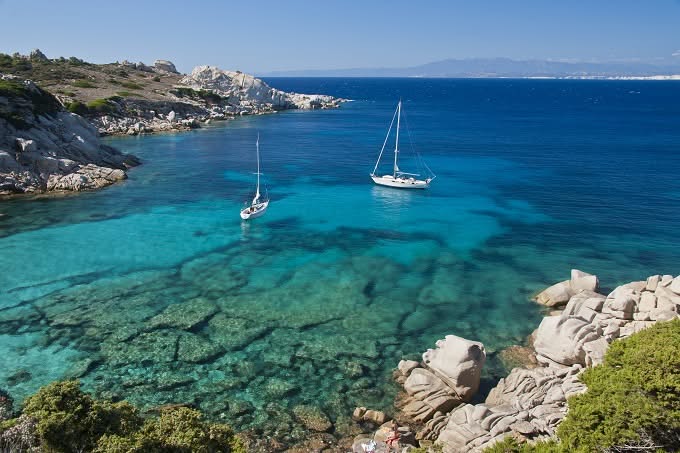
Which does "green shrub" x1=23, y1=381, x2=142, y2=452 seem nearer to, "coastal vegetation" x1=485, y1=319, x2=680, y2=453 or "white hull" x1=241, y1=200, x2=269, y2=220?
"coastal vegetation" x1=485, y1=319, x2=680, y2=453

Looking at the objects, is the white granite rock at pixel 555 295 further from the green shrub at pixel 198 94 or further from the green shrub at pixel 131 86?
the green shrub at pixel 131 86

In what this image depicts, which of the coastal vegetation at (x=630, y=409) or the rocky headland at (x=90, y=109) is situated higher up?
the rocky headland at (x=90, y=109)

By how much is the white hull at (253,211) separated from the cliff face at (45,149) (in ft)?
78.3

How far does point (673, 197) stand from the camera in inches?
2308

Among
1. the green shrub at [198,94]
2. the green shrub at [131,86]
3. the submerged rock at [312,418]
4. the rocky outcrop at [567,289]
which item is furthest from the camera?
the green shrub at [198,94]

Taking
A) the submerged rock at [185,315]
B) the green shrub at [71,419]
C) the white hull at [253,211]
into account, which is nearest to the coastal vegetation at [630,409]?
the green shrub at [71,419]

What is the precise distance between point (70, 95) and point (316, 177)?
7258cm

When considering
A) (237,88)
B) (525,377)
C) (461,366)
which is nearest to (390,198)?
(461,366)

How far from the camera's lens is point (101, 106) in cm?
10550

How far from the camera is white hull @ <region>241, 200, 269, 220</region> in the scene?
50.2 metres

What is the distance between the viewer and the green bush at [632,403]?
14.2 m

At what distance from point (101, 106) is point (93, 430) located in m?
107

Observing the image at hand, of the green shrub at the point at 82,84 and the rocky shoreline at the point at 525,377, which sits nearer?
the rocky shoreline at the point at 525,377

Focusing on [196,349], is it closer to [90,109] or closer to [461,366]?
[461,366]
